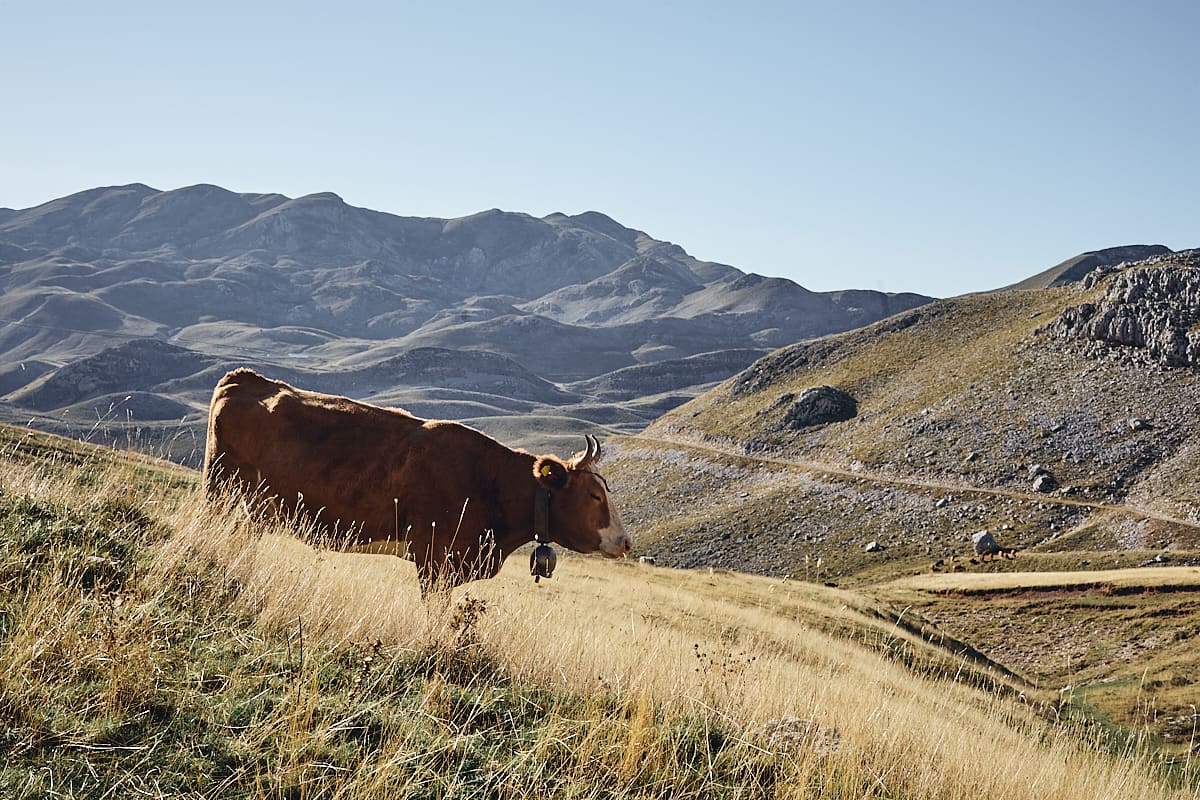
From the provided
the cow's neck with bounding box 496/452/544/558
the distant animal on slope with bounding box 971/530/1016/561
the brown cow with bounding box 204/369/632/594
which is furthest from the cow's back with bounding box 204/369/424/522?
the distant animal on slope with bounding box 971/530/1016/561

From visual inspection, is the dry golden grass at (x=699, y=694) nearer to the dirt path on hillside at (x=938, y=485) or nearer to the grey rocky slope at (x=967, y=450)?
the grey rocky slope at (x=967, y=450)

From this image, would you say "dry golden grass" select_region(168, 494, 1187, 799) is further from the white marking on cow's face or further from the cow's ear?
the white marking on cow's face

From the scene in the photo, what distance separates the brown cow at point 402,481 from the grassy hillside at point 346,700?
2123 mm

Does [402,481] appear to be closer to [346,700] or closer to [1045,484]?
[346,700]

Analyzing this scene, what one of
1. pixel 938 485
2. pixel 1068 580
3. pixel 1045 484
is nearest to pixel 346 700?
pixel 1068 580

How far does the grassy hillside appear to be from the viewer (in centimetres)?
502

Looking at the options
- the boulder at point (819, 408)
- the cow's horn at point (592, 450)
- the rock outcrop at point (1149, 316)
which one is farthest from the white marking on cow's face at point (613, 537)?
the boulder at point (819, 408)

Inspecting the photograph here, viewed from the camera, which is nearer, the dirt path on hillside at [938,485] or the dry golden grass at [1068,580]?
the dry golden grass at [1068,580]

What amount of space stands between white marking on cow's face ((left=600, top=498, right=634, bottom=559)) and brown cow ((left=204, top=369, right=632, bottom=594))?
0.01 meters

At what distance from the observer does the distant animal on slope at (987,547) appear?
246ft

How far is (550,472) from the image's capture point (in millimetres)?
13078

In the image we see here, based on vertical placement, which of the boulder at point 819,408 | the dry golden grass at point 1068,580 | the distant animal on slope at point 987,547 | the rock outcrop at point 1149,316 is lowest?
the distant animal on slope at point 987,547

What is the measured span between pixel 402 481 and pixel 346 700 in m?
6.52

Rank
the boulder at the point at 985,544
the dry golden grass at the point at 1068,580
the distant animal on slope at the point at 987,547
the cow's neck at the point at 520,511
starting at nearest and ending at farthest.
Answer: the cow's neck at the point at 520,511 < the dry golden grass at the point at 1068,580 < the distant animal on slope at the point at 987,547 < the boulder at the point at 985,544
